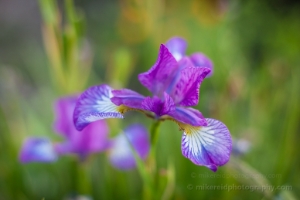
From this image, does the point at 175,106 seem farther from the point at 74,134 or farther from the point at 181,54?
the point at 74,134

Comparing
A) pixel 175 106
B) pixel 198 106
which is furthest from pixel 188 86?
pixel 198 106

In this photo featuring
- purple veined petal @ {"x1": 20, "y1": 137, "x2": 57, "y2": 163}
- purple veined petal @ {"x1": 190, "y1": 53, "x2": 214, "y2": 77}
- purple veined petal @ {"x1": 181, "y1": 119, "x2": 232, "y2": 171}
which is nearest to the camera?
purple veined petal @ {"x1": 181, "y1": 119, "x2": 232, "y2": 171}

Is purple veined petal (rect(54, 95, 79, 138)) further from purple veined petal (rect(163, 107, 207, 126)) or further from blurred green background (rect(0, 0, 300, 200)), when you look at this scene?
purple veined petal (rect(163, 107, 207, 126))

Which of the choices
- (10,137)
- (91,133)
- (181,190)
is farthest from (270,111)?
(10,137)

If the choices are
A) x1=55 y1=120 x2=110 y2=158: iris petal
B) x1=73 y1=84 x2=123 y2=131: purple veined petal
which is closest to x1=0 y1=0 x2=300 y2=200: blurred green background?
x1=55 y1=120 x2=110 y2=158: iris petal

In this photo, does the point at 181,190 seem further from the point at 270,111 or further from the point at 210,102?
the point at 270,111

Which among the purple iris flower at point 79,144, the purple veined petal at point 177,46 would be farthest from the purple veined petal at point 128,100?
the purple iris flower at point 79,144
